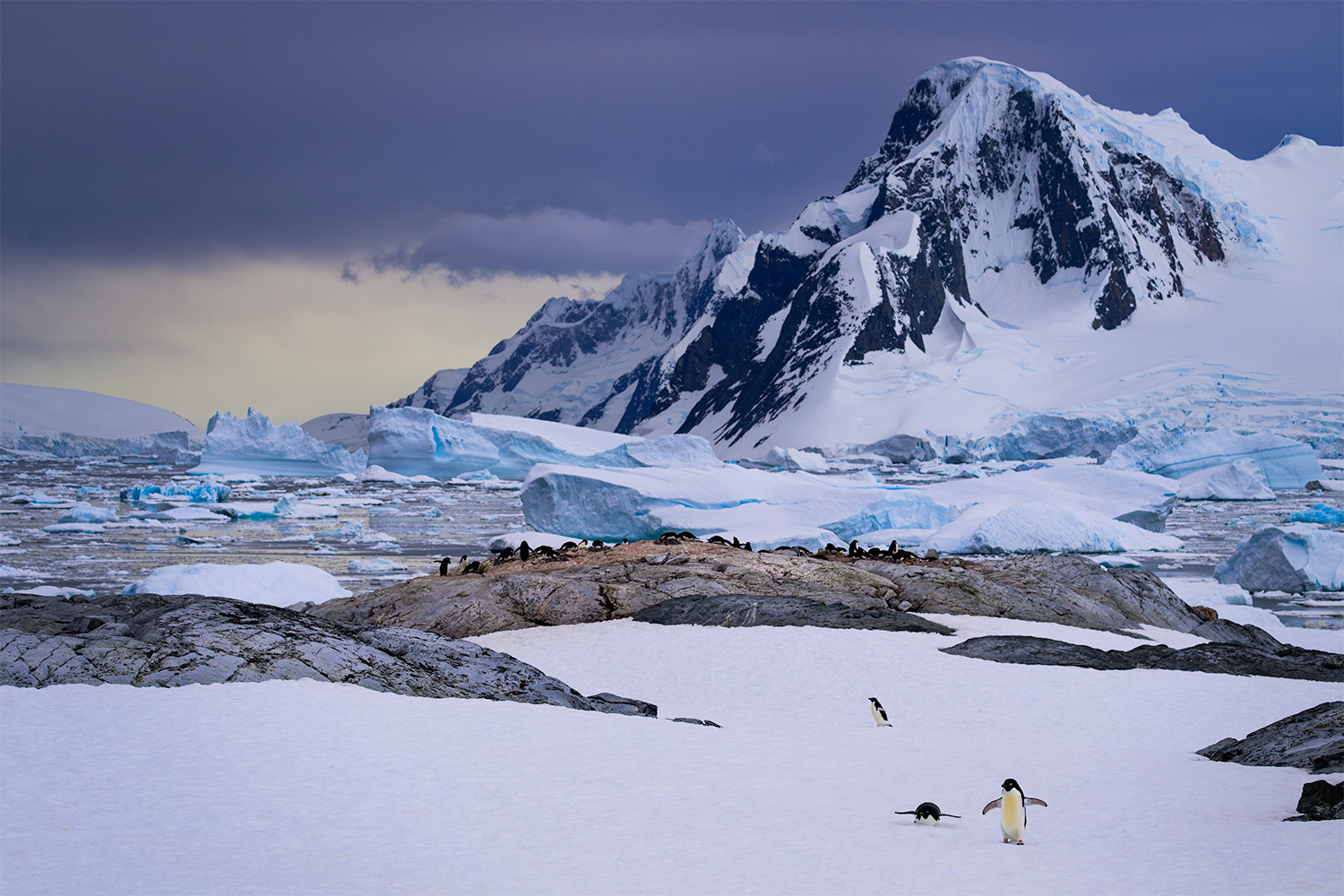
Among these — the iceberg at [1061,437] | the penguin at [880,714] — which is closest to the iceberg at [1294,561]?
the penguin at [880,714]

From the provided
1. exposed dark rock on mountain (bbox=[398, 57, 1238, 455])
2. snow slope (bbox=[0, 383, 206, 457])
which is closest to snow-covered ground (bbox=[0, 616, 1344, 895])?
exposed dark rock on mountain (bbox=[398, 57, 1238, 455])

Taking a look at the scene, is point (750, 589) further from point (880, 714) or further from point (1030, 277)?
point (1030, 277)

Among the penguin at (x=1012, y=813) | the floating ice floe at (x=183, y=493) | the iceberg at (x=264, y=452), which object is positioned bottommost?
the penguin at (x=1012, y=813)

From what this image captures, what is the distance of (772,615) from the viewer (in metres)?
13.1

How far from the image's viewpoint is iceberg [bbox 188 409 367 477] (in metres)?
63.1

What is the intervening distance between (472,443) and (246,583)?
46.5 metres

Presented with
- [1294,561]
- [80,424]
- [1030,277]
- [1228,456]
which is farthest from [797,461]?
[80,424]

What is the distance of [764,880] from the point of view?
4.57 meters

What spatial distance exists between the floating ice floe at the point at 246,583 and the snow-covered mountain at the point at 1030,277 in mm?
73607

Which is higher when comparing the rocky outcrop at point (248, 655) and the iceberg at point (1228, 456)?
the iceberg at point (1228, 456)

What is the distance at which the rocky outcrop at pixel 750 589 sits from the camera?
13.5 m

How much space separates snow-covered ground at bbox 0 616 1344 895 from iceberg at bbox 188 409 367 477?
198ft

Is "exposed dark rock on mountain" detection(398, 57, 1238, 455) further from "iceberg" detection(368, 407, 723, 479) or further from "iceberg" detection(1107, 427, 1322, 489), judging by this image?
"iceberg" detection(1107, 427, 1322, 489)

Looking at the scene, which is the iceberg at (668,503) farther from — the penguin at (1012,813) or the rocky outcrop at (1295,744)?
the penguin at (1012,813)
